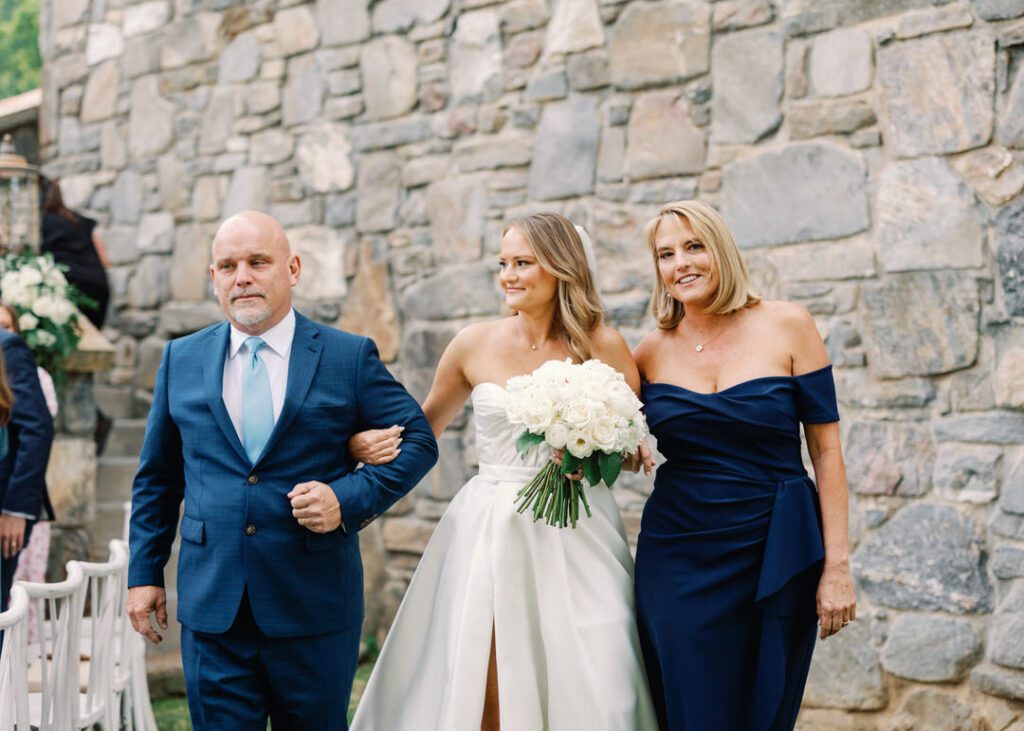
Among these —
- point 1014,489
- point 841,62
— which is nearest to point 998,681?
point 1014,489

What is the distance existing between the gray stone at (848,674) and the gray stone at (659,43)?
261cm

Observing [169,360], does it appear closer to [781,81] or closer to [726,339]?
[726,339]

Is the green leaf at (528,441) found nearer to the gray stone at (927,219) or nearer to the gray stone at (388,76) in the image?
the gray stone at (927,219)

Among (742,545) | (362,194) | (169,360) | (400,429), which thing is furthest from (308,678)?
(362,194)

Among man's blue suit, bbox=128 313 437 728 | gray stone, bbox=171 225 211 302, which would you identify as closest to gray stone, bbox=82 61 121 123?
gray stone, bbox=171 225 211 302

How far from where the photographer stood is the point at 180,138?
7637 millimetres

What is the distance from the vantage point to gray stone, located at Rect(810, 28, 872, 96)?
4.59 meters

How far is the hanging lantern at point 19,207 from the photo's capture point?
21.4ft

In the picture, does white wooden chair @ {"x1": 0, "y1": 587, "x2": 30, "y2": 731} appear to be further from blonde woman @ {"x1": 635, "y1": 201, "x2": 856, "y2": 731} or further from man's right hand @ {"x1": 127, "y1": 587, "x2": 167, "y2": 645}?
blonde woman @ {"x1": 635, "y1": 201, "x2": 856, "y2": 731}

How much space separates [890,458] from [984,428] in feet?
1.29

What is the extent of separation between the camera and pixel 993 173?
14.0 ft

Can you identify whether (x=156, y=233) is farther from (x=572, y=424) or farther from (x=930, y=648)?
(x=930, y=648)

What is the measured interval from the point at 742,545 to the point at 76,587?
6.25 feet

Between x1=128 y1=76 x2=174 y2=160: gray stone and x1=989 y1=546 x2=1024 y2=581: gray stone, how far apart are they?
5.96 metres
